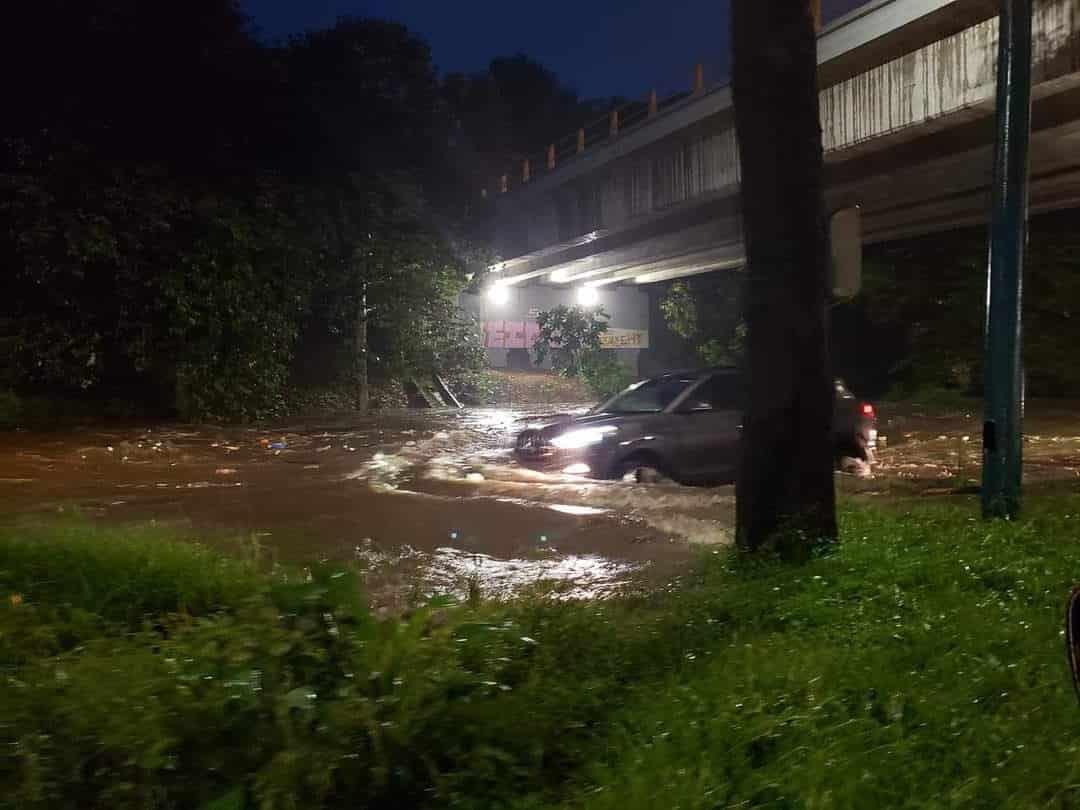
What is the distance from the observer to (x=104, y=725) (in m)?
3.24

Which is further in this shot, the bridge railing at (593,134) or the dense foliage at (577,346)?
the dense foliage at (577,346)

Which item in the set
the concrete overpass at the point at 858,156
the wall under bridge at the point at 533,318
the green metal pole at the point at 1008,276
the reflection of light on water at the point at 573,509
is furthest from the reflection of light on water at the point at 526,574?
the wall under bridge at the point at 533,318

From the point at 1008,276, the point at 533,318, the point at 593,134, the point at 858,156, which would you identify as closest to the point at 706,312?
the point at 533,318

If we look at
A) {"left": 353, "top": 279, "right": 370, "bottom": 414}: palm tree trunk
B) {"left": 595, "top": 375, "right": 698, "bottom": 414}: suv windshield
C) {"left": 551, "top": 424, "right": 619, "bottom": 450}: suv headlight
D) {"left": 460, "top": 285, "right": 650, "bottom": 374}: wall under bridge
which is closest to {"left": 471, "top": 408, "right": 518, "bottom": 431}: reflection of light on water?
{"left": 353, "top": 279, "right": 370, "bottom": 414}: palm tree trunk


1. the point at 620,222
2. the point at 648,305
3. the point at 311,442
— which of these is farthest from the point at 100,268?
the point at 648,305

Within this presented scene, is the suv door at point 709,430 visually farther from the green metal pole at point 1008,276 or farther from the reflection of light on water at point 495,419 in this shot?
the reflection of light on water at point 495,419

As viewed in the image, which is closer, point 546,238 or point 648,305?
point 546,238

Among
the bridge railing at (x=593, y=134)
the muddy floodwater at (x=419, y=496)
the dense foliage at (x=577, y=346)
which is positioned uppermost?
the bridge railing at (x=593, y=134)

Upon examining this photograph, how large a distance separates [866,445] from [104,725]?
11888mm

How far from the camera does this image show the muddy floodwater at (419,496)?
26.8 ft

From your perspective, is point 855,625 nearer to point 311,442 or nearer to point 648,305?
point 311,442

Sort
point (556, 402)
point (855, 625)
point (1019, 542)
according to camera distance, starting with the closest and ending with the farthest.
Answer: point (855, 625)
point (1019, 542)
point (556, 402)

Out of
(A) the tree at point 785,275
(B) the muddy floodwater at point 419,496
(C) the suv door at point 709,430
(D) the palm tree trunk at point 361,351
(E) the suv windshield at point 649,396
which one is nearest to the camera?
(A) the tree at point 785,275

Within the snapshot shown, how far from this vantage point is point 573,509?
1020cm
